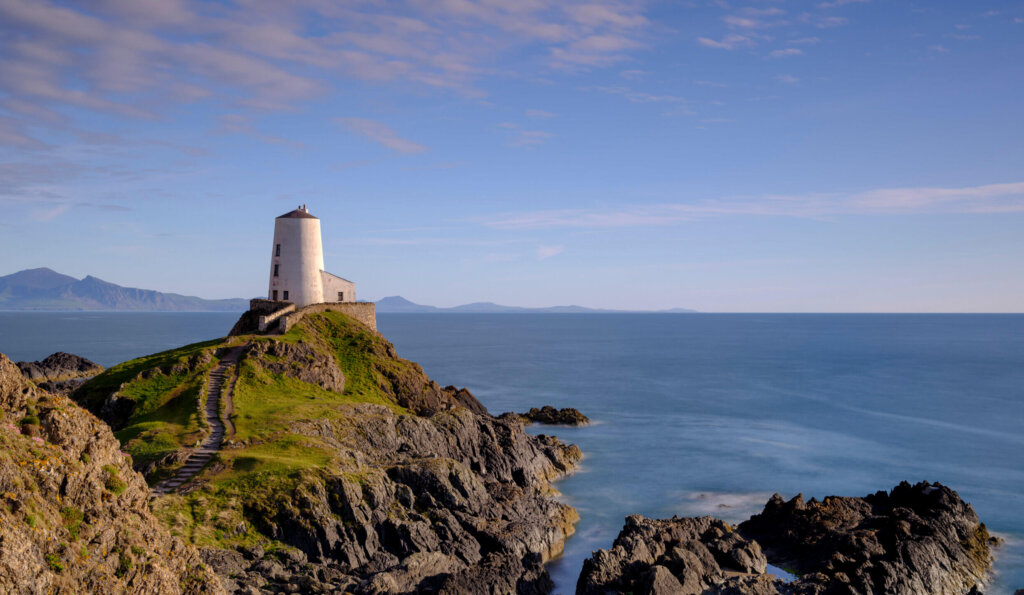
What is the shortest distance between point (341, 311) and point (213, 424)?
94.5 feet

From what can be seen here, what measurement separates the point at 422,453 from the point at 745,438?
49.3 metres

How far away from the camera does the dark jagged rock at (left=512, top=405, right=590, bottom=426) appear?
9612 centimetres

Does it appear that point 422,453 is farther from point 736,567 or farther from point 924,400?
point 924,400

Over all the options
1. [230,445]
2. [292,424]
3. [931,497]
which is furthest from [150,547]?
[931,497]

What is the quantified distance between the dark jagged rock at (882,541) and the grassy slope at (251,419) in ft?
90.3

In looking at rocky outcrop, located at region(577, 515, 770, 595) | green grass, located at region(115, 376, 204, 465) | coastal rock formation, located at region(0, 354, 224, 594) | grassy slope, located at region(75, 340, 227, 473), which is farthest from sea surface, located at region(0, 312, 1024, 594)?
coastal rock formation, located at region(0, 354, 224, 594)

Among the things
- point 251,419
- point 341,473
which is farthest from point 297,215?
point 341,473

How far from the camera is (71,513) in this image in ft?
61.3

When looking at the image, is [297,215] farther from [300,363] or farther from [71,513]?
[71,513]

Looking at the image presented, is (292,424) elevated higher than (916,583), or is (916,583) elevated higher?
(292,424)

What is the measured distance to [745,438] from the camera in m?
89.9

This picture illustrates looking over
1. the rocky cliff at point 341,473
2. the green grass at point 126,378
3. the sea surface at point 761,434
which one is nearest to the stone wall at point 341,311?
the rocky cliff at point 341,473

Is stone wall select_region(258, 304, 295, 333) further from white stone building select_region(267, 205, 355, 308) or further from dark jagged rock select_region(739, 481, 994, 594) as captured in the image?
dark jagged rock select_region(739, 481, 994, 594)

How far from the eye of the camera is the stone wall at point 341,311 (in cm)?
6925
